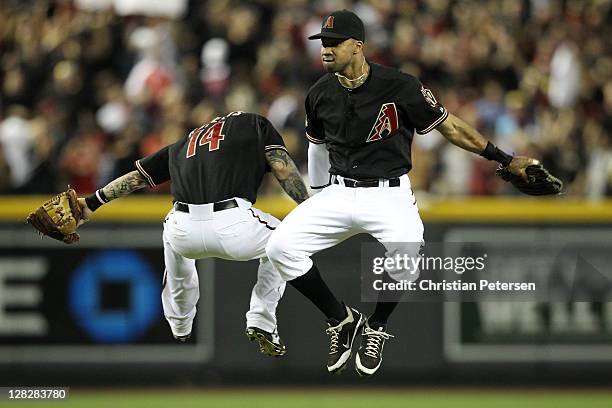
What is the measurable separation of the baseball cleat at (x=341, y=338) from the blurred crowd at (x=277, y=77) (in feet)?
18.4

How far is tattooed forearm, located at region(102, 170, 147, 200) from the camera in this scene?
30.5 ft

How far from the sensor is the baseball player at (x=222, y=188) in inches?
358

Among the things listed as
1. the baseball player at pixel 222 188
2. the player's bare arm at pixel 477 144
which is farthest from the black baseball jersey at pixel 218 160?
the player's bare arm at pixel 477 144

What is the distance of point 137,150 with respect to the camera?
46.5ft

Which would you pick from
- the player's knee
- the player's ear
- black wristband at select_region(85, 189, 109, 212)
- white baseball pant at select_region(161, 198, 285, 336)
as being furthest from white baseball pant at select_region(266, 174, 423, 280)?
black wristband at select_region(85, 189, 109, 212)

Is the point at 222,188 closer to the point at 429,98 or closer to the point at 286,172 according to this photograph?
the point at 286,172

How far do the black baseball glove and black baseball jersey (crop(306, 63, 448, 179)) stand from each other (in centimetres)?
57

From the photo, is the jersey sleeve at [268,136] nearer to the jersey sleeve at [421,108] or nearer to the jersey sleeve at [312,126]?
the jersey sleeve at [312,126]

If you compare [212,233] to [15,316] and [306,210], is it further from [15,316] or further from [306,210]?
[15,316]

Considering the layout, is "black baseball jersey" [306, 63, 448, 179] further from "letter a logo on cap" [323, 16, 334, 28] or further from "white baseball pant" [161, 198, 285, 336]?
"white baseball pant" [161, 198, 285, 336]

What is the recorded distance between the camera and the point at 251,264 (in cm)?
1398

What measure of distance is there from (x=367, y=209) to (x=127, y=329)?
5.73 m

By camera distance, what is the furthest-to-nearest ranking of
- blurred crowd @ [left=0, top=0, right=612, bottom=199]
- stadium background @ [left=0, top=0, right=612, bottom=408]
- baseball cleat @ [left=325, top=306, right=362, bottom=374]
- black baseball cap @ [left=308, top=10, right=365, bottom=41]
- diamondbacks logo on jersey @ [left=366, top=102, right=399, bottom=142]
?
blurred crowd @ [left=0, top=0, right=612, bottom=199]
stadium background @ [left=0, top=0, right=612, bottom=408]
baseball cleat @ [left=325, top=306, right=362, bottom=374]
diamondbacks logo on jersey @ [left=366, top=102, right=399, bottom=142]
black baseball cap @ [left=308, top=10, right=365, bottom=41]

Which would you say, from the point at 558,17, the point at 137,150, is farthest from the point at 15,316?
the point at 558,17
